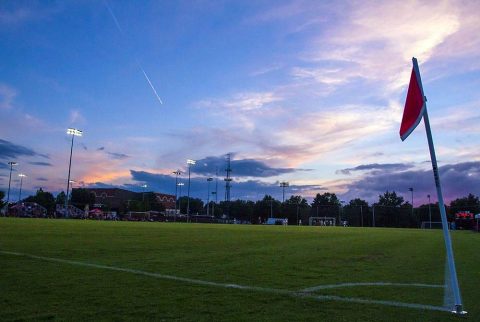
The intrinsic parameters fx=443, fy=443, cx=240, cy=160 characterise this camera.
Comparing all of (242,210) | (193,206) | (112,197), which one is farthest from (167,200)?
(242,210)

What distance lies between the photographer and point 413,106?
6.42 m

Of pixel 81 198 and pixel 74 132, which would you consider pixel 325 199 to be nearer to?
pixel 81 198

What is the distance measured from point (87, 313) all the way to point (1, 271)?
4.01 meters

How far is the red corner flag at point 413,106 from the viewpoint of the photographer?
20.6 ft

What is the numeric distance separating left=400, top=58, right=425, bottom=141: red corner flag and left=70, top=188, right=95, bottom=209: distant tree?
149394mm

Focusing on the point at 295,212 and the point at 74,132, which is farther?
the point at 295,212

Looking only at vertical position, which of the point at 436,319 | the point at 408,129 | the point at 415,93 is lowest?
the point at 436,319

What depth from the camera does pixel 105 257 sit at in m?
11.3

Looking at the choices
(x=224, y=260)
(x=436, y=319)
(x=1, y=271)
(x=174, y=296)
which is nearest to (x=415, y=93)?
(x=436, y=319)

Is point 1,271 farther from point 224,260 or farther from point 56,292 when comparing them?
point 224,260

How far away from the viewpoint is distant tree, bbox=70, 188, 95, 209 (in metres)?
147

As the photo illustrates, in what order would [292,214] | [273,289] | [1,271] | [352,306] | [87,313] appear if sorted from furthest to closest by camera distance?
[292,214], [1,271], [273,289], [352,306], [87,313]

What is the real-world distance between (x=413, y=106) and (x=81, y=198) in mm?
151825

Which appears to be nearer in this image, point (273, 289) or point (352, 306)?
point (352, 306)
